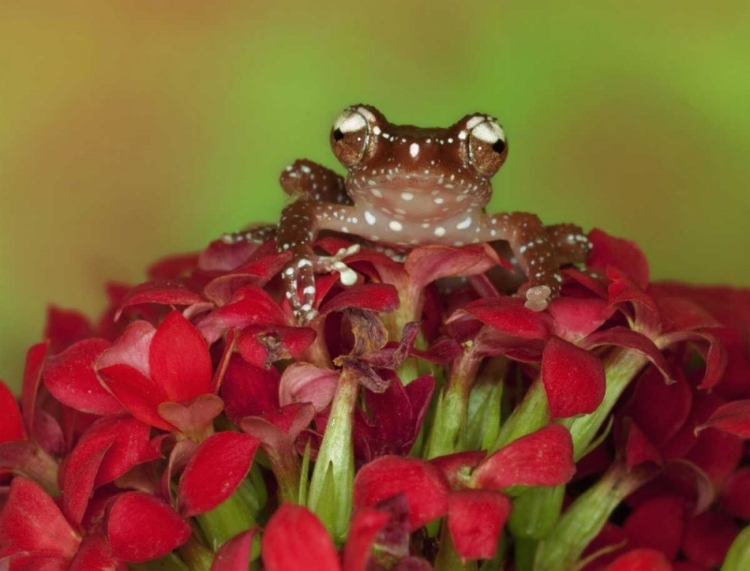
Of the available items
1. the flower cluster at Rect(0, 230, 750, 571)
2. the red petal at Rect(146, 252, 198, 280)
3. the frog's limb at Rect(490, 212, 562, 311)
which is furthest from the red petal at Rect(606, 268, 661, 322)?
the red petal at Rect(146, 252, 198, 280)

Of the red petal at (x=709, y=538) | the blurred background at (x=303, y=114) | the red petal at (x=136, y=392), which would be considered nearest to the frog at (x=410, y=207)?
the red petal at (x=136, y=392)

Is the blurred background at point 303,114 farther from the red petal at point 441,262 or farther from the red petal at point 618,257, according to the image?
the red petal at point 441,262

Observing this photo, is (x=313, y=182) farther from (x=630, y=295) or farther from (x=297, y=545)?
(x=297, y=545)

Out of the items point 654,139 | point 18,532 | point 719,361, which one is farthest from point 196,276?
point 654,139

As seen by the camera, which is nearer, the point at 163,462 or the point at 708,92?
the point at 163,462

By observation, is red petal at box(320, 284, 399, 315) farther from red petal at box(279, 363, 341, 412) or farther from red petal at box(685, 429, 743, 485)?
red petal at box(685, 429, 743, 485)

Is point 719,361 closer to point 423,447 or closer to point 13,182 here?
point 423,447

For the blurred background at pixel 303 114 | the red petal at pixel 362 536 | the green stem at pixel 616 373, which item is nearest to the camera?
the red petal at pixel 362 536

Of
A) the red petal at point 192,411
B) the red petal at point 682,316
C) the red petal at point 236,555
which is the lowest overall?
the red petal at point 236,555
